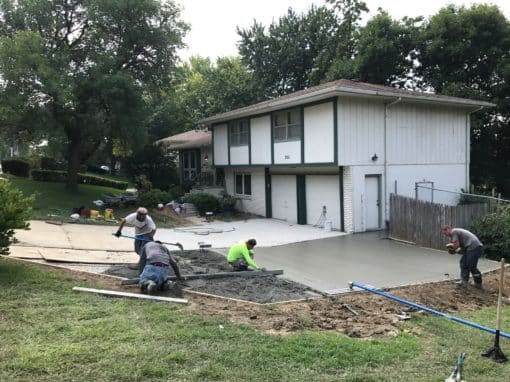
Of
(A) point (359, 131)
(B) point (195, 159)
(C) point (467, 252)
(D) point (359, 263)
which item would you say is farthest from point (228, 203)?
(C) point (467, 252)

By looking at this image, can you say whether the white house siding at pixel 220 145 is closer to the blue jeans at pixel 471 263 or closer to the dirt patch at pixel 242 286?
the dirt patch at pixel 242 286

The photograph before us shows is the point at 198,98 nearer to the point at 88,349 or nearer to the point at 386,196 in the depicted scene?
the point at 386,196

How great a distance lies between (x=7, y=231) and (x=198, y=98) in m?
31.2

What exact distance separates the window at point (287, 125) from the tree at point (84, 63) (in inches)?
293

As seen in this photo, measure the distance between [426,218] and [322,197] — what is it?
526cm

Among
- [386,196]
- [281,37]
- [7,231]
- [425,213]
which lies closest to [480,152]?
[386,196]

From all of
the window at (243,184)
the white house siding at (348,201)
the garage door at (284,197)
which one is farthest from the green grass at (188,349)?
the window at (243,184)

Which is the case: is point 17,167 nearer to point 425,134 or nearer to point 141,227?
point 141,227

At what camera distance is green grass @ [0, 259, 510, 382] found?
517cm

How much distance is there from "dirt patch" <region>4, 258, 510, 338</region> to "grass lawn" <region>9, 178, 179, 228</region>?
11108 millimetres

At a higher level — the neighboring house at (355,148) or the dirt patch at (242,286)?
the neighboring house at (355,148)

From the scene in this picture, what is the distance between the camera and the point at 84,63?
945 inches

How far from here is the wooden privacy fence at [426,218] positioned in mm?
15203

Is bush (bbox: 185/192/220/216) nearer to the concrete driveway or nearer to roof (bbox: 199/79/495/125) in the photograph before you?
the concrete driveway
